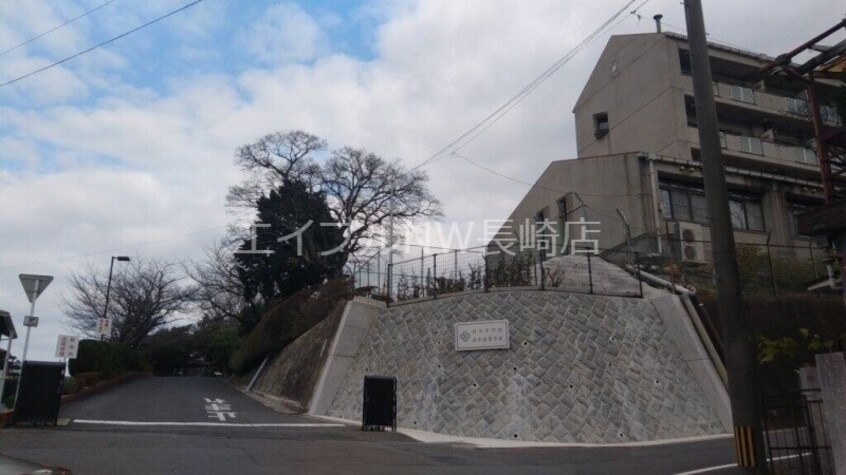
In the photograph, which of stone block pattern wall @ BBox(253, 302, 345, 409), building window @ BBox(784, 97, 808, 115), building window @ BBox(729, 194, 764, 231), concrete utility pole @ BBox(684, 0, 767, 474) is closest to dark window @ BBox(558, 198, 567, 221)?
building window @ BBox(729, 194, 764, 231)

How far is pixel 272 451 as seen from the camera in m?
9.93

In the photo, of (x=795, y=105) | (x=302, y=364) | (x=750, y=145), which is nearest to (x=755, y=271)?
(x=750, y=145)

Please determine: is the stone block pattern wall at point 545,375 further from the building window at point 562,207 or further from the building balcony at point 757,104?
the building balcony at point 757,104

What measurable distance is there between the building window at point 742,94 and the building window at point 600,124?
6.45 metres

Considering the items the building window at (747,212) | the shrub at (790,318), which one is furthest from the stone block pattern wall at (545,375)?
the building window at (747,212)

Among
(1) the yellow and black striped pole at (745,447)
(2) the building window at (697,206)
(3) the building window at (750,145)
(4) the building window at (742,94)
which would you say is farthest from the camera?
(4) the building window at (742,94)

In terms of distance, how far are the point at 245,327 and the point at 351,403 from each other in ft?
61.2

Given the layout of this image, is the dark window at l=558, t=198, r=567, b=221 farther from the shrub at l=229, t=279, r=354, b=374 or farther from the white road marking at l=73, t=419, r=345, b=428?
the white road marking at l=73, t=419, r=345, b=428

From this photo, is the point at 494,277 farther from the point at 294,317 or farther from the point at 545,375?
the point at 294,317

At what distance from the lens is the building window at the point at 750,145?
98.0 ft

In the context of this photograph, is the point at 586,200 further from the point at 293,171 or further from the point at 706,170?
the point at 706,170

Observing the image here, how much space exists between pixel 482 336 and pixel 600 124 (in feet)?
73.2

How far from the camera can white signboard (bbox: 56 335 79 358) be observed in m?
18.5

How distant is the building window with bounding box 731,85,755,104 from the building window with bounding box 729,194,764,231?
5080mm
